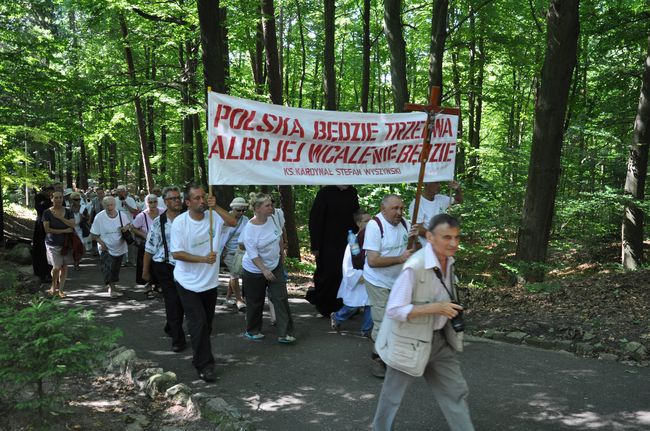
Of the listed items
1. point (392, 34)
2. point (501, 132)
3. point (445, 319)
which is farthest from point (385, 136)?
point (501, 132)

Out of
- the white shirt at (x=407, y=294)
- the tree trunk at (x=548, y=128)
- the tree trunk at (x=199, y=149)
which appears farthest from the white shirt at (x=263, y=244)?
the tree trunk at (x=199, y=149)

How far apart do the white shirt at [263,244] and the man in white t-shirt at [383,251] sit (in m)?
1.55

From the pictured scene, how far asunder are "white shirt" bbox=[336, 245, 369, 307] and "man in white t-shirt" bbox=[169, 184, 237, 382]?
2.06 m

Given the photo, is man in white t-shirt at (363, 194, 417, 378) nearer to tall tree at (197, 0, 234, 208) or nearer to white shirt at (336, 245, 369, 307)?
white shirt at (336, 245, 369, 307)

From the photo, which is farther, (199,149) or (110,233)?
(199,149)

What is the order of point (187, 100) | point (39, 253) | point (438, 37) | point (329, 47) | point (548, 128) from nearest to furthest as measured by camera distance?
point (548, 128), point (39, 253), point (438, 37), point (329, 47), point (187, 100)

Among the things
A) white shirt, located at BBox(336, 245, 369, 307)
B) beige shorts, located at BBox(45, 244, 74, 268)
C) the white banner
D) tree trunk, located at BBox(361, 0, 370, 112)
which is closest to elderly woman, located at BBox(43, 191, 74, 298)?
beige shorts, located at BBox(45, 244, 74, 268)

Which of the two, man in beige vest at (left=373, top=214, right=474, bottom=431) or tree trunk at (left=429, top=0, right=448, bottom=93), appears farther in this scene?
tree trunk at (left=429, top=0, right=448, bottom=93)

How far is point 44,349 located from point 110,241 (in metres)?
6.23

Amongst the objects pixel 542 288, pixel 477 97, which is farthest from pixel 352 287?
pixel 477 97

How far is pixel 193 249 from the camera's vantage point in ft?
19.0

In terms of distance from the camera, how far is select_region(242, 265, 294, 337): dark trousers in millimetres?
6758

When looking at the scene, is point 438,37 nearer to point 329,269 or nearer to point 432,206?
point 432,206

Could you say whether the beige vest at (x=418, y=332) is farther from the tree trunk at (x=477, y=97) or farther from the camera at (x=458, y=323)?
the tree trunk at (x=477, y=97)
